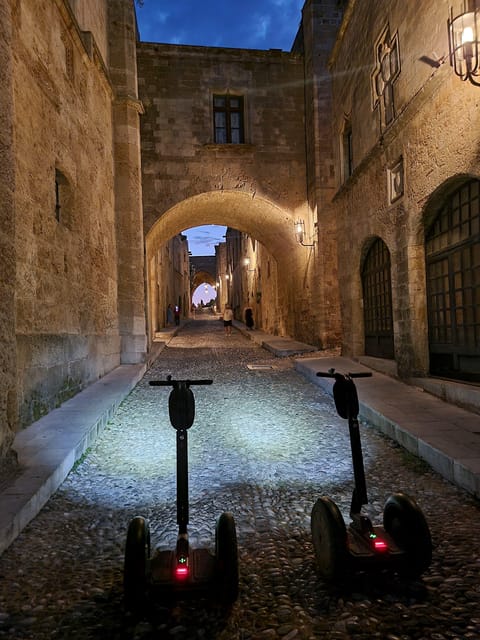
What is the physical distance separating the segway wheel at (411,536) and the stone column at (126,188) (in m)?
8.85

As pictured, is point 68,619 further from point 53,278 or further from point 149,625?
point 53,278

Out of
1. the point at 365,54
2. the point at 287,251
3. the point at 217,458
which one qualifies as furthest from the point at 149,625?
the point at 287,251

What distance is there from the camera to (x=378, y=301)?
8.86 metres

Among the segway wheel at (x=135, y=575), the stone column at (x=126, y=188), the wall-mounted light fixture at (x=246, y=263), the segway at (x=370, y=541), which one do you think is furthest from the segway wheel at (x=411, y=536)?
the wall-mounted light fixture at (x=246, y=263)

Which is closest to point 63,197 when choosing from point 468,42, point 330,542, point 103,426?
point 103,426

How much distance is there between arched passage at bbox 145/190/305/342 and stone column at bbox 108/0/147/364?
2247 mm

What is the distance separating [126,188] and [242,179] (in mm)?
4079

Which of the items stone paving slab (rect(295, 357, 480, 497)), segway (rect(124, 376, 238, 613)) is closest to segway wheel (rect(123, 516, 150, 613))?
segway (rect(124, 376, 238, 613))

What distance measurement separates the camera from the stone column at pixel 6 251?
3115 mm

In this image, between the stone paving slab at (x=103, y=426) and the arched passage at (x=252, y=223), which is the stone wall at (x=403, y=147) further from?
the arched passage at (x=252, y=223)

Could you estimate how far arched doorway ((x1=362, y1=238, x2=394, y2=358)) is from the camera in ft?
27.5

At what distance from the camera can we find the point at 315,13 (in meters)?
12.6

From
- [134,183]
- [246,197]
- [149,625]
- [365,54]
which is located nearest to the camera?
[149,625]

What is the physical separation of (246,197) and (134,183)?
400 centimetres
